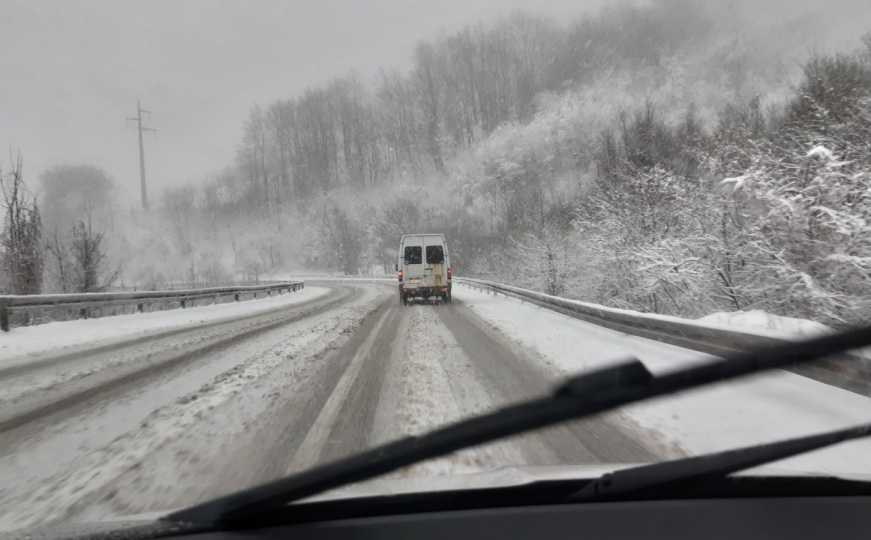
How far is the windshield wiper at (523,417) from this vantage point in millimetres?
1845

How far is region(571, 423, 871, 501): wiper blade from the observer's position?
199cm

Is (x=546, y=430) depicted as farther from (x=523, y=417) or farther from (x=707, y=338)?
(x=707, y=338)

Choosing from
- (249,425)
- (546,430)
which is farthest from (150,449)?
(546,430)

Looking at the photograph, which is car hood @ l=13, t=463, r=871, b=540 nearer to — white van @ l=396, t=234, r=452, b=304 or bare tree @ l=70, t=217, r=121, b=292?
white van @ l=396, t=234, r=452, b=304

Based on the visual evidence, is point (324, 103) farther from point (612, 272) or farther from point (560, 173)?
point (612, 272)

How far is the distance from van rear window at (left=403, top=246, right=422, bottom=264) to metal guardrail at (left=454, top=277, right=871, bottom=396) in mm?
7859

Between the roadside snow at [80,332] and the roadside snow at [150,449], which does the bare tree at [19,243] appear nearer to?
the roadside snow at [80,332]

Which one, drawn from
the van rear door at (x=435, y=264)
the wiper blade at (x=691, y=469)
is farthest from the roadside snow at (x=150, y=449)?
the van rear door at (x=435, y=264)

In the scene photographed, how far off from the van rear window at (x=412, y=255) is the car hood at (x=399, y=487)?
1796 cm

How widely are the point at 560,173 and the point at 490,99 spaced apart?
25.1 meters

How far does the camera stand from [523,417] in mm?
2045

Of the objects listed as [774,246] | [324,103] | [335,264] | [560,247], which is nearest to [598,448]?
[774,246]

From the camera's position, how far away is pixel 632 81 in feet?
222

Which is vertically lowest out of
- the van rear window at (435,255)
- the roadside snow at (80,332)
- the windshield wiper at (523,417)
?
the roadside snow at (80,332)
